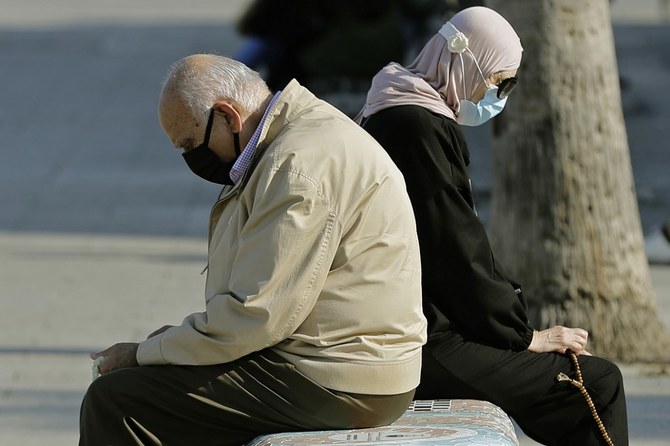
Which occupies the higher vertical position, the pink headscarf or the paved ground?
the pink headscarf

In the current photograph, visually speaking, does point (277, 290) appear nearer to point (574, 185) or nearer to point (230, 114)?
point (230, 114)

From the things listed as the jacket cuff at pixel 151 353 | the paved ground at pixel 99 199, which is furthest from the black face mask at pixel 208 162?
the paved ground at pixel 99 199

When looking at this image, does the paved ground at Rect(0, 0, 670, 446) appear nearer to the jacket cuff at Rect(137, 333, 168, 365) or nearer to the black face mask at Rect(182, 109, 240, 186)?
the jacket cuff at Rect(137, 333, 168, 365)

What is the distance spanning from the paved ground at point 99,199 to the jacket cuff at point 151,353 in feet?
6.47

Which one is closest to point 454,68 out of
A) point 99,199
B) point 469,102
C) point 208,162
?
point 469,102

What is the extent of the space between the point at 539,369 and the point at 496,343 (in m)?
0.16

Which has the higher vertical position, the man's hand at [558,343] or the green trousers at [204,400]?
the green trousers at [204,400]

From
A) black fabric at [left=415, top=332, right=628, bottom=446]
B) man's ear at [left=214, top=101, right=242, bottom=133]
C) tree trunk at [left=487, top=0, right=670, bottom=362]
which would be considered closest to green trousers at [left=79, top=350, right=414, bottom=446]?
black fabric at [left=415, top=332, right=628, bottom=446]

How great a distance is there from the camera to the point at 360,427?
11.2 ft

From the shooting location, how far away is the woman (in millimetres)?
3609

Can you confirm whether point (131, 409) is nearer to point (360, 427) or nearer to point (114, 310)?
point (360, 427)

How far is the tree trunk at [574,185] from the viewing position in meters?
5.84

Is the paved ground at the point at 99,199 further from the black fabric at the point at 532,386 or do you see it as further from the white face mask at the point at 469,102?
the white face mask at the point at 469,102

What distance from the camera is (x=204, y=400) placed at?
3314 mm
